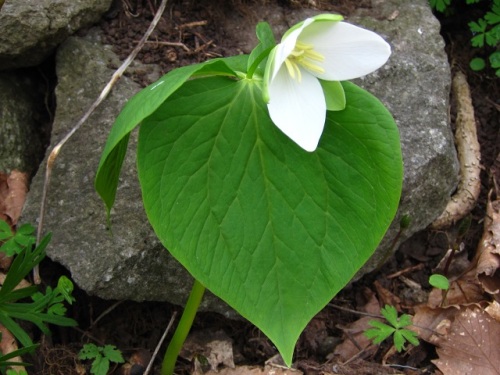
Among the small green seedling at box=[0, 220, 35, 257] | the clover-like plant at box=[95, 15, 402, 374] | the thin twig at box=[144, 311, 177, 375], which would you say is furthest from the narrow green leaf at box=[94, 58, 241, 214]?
the thin twig at box=[144, 311, 177, 375]

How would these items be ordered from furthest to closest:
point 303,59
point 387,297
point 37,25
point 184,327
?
point 387,297, point 37,25, point 184,327, point 303,59

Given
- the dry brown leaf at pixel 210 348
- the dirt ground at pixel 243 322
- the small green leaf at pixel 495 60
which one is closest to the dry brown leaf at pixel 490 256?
the dirt ground at pixel 243 322

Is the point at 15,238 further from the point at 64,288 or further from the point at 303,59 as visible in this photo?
the point at 303,59

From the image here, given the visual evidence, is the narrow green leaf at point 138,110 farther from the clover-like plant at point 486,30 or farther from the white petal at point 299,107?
the clover-like plant at point 486,30

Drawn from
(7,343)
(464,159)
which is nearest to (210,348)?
(7,343)

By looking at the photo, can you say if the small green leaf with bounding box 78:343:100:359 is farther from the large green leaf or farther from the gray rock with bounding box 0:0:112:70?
the gray rock with bounding box 0:0:112:70

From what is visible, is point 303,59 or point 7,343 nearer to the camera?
point 303,59

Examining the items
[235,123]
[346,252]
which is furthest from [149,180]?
[346,252]
